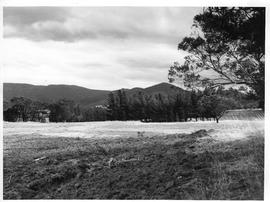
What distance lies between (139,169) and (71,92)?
2.09m

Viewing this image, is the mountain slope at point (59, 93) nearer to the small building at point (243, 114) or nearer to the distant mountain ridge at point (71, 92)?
the distant mountain ridge at point (71, 92)

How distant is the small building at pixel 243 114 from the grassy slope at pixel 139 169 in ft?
1.50

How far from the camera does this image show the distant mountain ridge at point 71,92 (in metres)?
7.31

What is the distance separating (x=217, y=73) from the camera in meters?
7.30

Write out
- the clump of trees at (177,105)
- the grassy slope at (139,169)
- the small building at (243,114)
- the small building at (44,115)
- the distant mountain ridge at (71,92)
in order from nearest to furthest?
the grassy slope at (139,169), the small building at (243,114), the clump of trees at (177,105), the distant mountain ridge at (71,92), the small building at (44,115)

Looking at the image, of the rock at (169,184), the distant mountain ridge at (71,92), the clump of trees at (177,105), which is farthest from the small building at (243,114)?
the rock at (169,184)

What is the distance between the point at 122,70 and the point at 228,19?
7.43 feet

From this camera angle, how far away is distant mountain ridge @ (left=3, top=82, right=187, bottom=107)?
7309 mm

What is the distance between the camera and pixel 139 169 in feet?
22.0

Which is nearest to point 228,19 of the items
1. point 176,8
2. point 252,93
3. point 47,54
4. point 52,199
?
point 176,8

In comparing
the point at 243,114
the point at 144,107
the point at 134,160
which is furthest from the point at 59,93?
the point at 243,114

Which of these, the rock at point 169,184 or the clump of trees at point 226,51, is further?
the clump of trees at point 226,51

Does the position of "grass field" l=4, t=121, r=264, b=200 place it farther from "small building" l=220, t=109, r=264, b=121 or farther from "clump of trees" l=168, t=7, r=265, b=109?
"clump of trees" l=168, t=7, r=265, b=109

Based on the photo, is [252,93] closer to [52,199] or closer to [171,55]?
[171,55]
